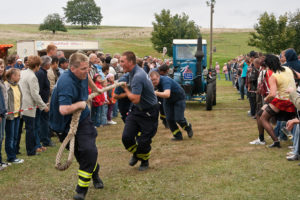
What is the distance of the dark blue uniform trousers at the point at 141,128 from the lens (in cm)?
618

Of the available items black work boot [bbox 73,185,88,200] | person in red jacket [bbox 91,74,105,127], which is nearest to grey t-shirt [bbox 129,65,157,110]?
black work boot [bbox 73,185,88,200]

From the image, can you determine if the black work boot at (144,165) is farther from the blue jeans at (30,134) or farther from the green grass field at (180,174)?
the blue jeans at (30,134)

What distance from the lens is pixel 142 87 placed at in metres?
5.91

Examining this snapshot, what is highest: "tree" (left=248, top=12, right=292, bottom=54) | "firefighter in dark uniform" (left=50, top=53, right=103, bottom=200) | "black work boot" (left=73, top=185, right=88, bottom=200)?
"tree" (left=248, top=12, right=292, bottom=54)

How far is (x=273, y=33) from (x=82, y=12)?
236 ft


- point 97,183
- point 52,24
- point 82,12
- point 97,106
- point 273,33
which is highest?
point 82,12

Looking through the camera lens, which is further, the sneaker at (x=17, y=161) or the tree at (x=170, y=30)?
the tree at (x=170, y=30)

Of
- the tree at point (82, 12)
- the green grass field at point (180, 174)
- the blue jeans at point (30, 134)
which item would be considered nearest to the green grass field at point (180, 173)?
the green grass field at point (180, 174)

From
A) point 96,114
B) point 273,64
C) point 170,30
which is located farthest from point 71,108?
point 170,30

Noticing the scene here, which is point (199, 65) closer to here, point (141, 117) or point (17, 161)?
point (141, 117)

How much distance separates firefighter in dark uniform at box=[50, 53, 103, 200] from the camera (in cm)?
469

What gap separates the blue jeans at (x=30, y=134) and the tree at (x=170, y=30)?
38.5m

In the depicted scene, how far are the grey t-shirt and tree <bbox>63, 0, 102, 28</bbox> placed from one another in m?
99.5

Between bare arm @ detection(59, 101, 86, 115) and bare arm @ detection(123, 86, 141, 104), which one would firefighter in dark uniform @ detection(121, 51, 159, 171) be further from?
bare arm @ detection(59, 101, 86, 115)
